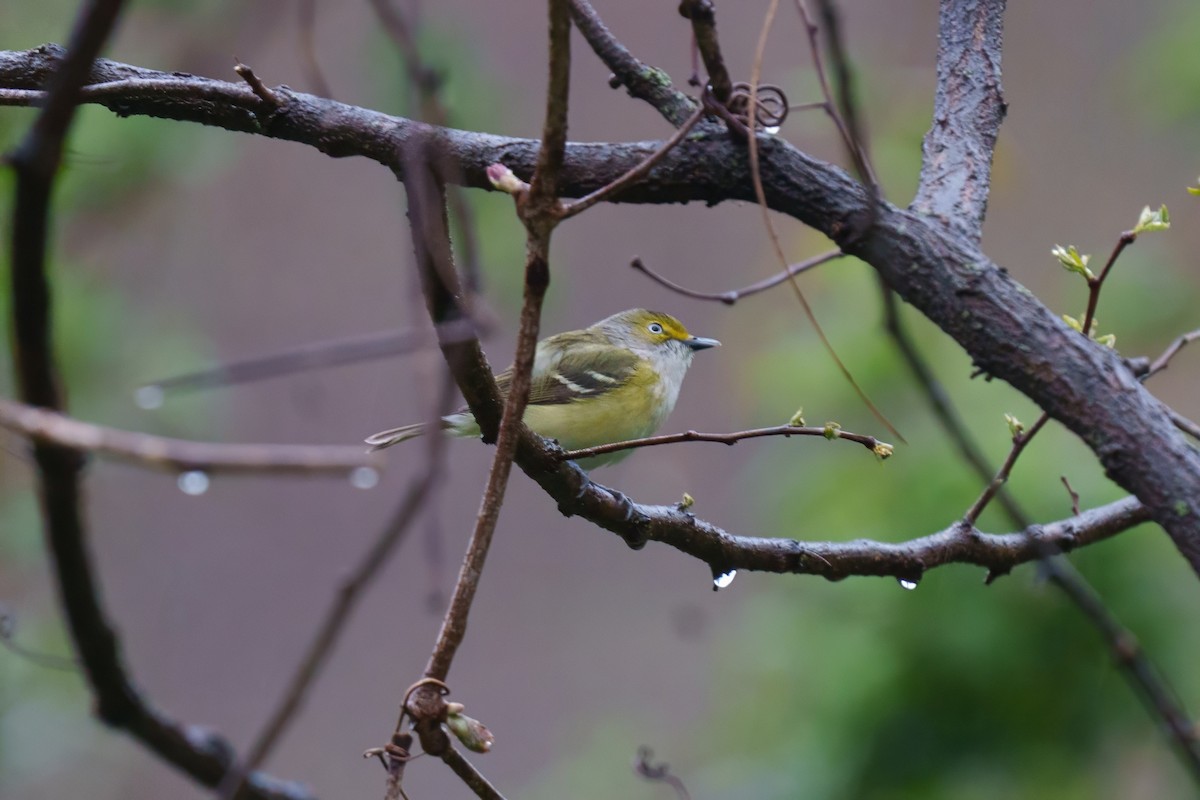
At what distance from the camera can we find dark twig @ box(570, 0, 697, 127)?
5.18 ft

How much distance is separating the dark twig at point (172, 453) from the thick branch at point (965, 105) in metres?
1.26

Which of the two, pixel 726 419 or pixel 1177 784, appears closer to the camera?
pixel 1177 784

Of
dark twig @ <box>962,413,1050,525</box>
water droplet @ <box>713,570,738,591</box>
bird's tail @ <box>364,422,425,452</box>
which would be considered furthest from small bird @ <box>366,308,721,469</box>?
dark twig @ <box>962,413,1050,525</box>

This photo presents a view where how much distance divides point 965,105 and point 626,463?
8.44 ft

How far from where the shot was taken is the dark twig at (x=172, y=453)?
0.50 m

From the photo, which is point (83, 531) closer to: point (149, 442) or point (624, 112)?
point (149, 442)

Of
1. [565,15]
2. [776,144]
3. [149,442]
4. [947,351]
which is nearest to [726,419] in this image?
[947,351]

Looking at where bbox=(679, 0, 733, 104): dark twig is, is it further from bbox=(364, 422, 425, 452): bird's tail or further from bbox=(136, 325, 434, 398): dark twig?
bbox=(364, 422, 425, 452): bird's tail

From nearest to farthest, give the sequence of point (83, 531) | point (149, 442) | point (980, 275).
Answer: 1. point (149, 442)
2. point (83, 531)
3. point (980, 275)

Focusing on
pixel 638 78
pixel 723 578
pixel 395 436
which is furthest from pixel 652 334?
pixel 638 78

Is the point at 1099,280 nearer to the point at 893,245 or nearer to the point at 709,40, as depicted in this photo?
the point at 893,245

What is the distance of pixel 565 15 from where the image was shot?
2.80 ft

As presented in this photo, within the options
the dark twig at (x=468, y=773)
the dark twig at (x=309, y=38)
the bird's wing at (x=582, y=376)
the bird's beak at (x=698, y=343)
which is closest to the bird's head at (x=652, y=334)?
the bird's beak at (x=698, y=343)

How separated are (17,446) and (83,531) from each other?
340 mm
